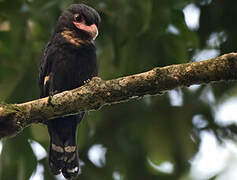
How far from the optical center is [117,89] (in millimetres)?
3055

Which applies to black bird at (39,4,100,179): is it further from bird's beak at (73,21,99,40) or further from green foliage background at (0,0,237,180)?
green foliage background at (0,0,237,180)

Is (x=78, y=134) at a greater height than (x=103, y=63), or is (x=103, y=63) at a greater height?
(x=103, y=63)

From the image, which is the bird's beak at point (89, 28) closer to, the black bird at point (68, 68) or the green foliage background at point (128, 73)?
the black bird at point (68, 68)

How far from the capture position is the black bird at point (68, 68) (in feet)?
13.3

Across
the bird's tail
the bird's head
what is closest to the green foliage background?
the bird's tail

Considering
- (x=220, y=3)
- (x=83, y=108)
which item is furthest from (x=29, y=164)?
(x=220, y=3)

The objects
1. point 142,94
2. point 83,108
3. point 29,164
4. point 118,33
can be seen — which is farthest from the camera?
point 118,33

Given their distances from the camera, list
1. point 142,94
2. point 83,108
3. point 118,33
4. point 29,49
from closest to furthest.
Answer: point 142,94, point 83,108, point 118,33, point 29,49

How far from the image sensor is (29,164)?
4.07 m

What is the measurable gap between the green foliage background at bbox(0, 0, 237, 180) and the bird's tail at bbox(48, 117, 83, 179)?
0.27ft

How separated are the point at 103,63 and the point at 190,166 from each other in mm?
1288

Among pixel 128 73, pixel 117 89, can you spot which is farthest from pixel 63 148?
pixel 117 89

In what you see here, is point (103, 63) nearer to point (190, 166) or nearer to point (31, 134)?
point (31, 134)

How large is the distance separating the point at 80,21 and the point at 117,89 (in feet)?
4.68
